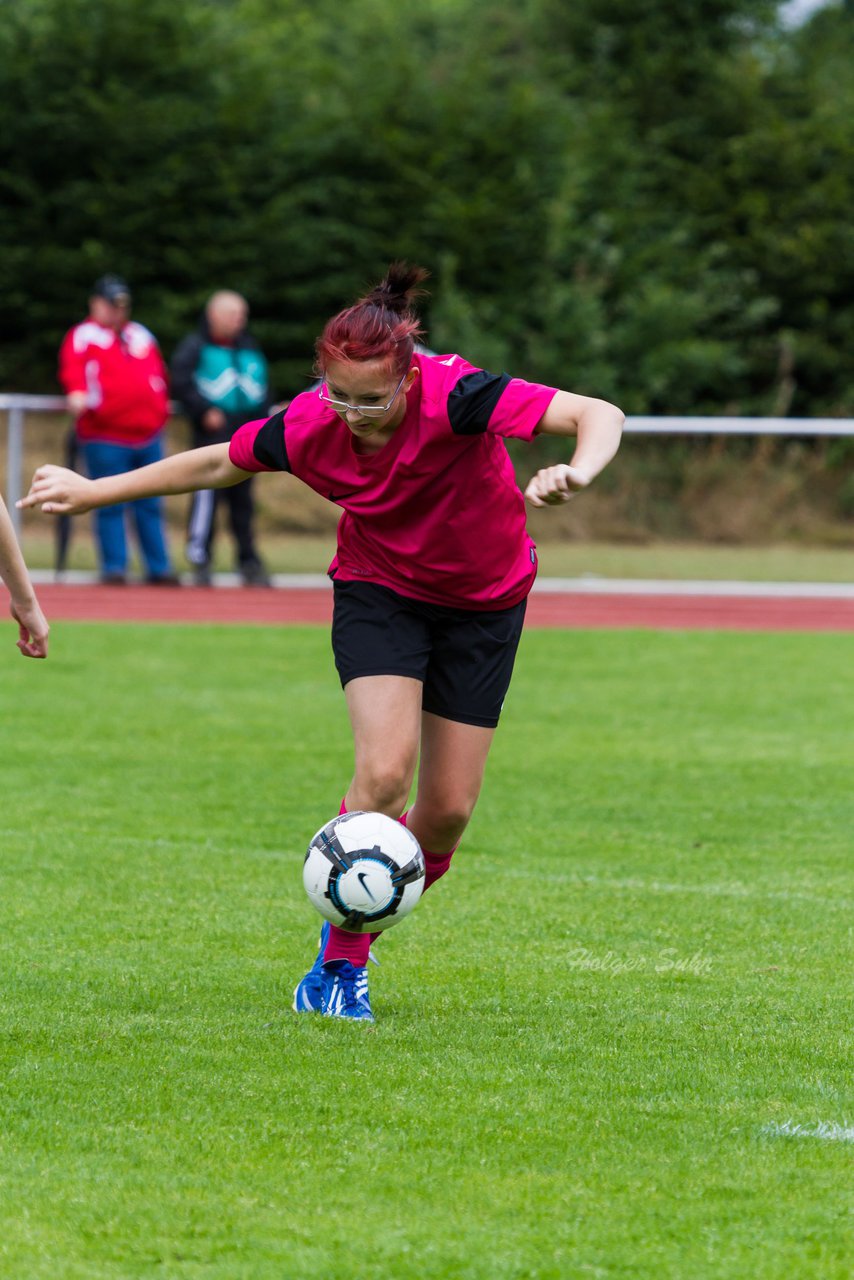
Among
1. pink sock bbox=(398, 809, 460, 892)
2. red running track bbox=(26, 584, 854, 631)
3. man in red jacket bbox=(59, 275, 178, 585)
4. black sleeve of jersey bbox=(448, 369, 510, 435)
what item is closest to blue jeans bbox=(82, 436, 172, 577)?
man in red jacket bbox=(59, 275, 178, 585)

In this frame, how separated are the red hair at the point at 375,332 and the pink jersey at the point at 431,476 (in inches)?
5.8

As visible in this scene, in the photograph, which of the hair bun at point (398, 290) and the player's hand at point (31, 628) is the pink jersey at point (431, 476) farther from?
the player's hand at point (31, 628)

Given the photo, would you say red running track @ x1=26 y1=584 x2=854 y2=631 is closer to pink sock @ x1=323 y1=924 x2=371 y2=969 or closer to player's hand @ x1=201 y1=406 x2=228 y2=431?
player's hand @ x1=201 y1=406 x2=228 y2=431

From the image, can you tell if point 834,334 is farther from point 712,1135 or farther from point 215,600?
point 712,1135

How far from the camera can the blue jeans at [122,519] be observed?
16.1 metres

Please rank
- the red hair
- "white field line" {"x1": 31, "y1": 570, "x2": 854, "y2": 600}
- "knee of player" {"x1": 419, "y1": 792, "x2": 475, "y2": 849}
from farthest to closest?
"white field line" {"x1": 31, "y1": 570, "x2": 854, "y2": 600} → "knee of player" {"x1": 419, "y1": 792, "x2": 475, "y2": 849} → the red hair

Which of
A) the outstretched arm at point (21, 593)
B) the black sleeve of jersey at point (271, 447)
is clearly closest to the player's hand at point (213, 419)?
the outstretched arm at point (21, 593)

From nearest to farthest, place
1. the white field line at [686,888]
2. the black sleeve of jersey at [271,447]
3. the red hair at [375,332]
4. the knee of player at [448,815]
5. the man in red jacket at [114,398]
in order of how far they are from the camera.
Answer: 1. the red hair at [375,332]
2. the black sleeve of jersey at [271,447]
3. the knee of player at [448,815]
4. the white field line at [686,888]
5. the man in red jacket at [114,398]

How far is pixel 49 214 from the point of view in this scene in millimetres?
23469

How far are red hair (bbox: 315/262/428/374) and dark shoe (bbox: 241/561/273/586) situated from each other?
1186 cm

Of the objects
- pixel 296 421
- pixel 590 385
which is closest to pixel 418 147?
pixel 590 385

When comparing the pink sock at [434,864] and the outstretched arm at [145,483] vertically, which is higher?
the outstretched arm at [145,483]

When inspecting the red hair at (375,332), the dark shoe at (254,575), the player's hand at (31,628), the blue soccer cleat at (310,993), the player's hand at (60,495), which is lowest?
the dark shoe at (254,575)

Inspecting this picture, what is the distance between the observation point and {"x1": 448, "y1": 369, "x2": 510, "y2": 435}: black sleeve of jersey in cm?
484
